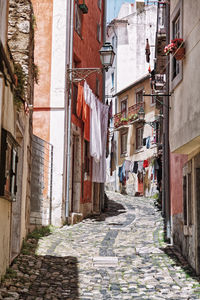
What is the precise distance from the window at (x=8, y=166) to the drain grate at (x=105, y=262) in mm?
2401

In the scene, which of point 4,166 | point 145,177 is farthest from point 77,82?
point 145,177

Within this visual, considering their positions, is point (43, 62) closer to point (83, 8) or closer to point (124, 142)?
point (83, 8)

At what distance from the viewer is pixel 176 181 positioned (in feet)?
38.9

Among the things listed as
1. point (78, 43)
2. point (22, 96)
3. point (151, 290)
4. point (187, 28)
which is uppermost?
point (78, 43)

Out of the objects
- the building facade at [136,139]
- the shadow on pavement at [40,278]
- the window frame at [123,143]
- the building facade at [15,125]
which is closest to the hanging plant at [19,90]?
the building facade at [15,125]

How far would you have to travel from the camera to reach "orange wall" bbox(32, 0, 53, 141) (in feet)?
48.9

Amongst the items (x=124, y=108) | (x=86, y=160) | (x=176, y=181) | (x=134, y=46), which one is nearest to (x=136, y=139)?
(x=124, y=108)

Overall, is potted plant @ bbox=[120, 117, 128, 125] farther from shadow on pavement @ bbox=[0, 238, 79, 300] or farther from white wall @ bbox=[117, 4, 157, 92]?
shadow on pavement @ bbox=[0, 238, 79, 300]

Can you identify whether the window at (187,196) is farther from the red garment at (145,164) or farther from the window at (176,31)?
the red garment at (145,164)

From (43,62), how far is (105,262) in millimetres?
7820

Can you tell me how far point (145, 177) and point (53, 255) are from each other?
74.7 ft

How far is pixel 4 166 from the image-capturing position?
6789mm

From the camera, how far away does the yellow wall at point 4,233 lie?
7164 mm

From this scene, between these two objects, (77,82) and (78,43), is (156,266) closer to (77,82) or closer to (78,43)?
(77,82)
